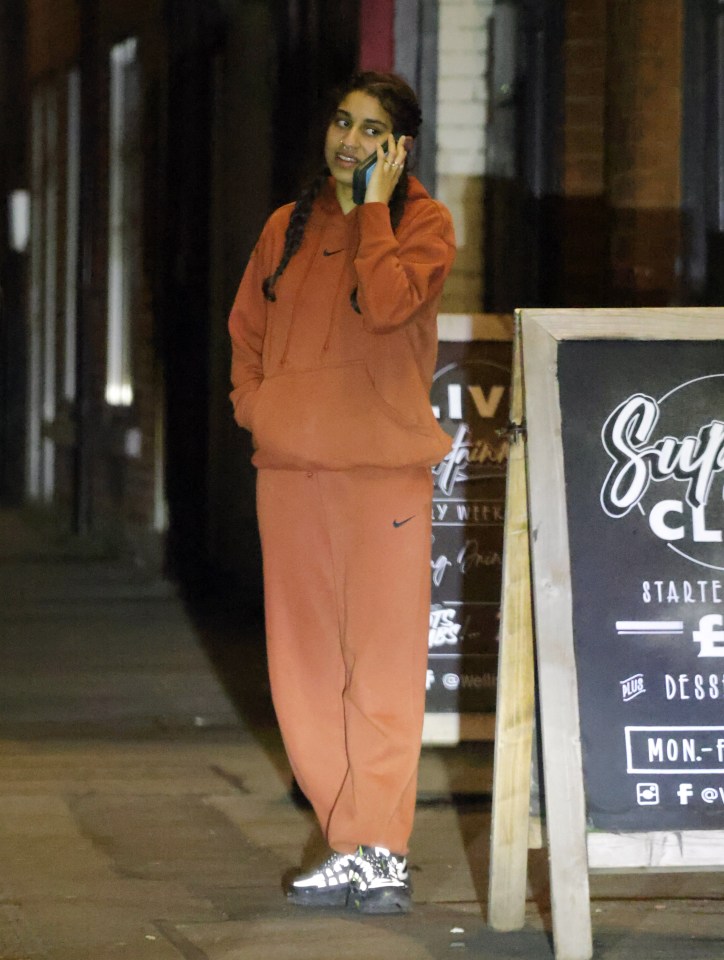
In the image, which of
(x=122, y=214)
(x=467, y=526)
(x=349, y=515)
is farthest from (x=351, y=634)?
(x=122, y=214)

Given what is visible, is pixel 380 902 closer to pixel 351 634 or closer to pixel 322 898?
pixel 322 898

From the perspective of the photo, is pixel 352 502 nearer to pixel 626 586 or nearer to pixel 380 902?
pixel 626 586

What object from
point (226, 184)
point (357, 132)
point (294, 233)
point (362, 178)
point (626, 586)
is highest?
point (226, 184)

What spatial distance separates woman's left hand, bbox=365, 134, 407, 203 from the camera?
3.70 metres

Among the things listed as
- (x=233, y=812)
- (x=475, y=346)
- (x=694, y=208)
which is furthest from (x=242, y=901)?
(x=694, y=208)

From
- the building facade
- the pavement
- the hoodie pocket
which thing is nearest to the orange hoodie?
the hoodie pocket

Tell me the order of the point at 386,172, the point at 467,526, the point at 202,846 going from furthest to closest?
the point at 467,526 < the point at 202,846 < the point at 386,172

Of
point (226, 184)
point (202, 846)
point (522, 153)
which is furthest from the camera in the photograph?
point (226, 184)

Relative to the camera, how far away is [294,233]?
3910mm

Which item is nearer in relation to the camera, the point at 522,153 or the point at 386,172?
the point at 386,172

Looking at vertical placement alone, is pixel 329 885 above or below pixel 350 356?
below

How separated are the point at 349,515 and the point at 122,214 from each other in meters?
10.0

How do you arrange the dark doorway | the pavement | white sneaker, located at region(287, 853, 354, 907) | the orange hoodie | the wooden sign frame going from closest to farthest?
the wooden sign frame
the pavement
the orange hoodie
white sneaker, located at region(287, 853, 354, 907)
the dark doorway

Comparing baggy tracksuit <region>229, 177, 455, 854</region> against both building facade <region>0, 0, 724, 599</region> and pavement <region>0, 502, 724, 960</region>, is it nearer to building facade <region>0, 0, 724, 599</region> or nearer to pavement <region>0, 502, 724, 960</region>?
pavement <region>0, 502, 724, 960</region>
